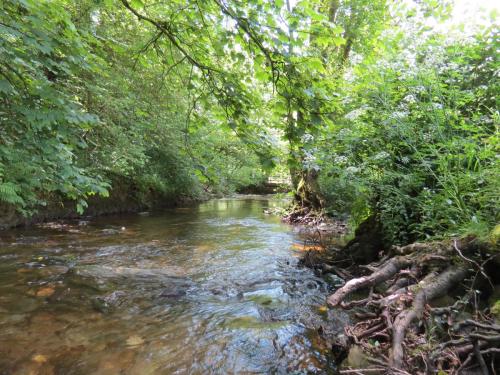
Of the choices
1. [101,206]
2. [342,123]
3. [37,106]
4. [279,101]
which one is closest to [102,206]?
[101,206]

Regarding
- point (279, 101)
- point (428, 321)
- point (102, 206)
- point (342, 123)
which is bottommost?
point (428, 321)

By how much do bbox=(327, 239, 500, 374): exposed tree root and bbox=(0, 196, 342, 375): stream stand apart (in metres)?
0.72

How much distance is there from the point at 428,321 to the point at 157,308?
3.44 meters

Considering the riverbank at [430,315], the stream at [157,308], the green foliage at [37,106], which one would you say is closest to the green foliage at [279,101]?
the green foliage at [37,106]

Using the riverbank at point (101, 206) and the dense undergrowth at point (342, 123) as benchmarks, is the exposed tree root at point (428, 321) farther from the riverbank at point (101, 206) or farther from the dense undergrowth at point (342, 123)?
the riverbank at point (101, 206)

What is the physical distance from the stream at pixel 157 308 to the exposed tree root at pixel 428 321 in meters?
0.72

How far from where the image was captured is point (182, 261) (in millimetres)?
6832

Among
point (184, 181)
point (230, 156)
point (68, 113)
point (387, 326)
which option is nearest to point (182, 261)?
point (68, 113)

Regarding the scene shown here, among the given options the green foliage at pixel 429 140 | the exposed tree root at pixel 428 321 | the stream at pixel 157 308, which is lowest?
the stream at pixel 157 308

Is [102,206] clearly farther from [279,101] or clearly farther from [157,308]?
[279,101]

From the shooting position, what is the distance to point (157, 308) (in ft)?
14.8

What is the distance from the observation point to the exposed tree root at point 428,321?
2.33 meters

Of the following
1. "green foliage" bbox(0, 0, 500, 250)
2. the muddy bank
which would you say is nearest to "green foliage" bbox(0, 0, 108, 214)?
"green foliage" bbox(0, 0, 500, 250)

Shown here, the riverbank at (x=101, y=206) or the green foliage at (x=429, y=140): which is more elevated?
the green foliage at (x=429, y=140)
